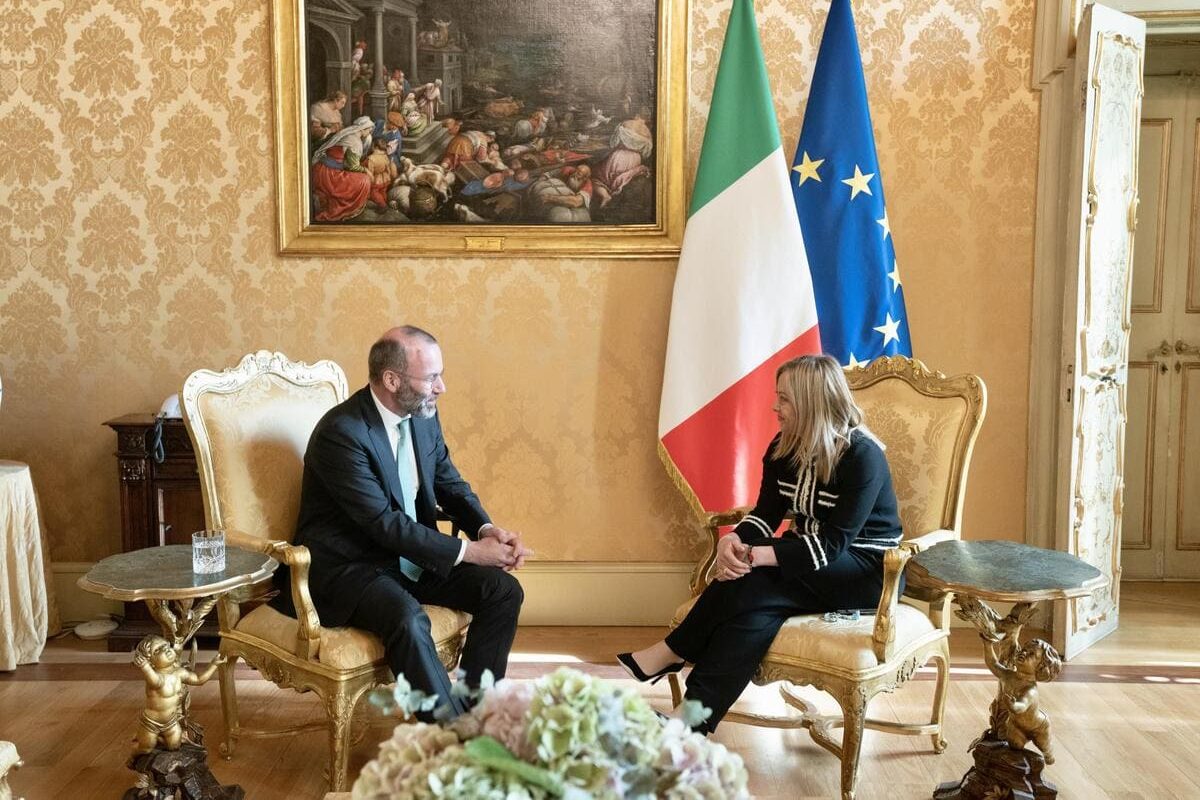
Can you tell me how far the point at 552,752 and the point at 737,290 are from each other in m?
2.93

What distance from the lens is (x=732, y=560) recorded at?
10.5ft

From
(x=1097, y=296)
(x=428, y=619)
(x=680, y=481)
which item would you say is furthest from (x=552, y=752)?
(x=1097, y=296)

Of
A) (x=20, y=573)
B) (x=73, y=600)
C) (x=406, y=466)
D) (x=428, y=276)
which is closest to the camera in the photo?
(x=406, y=466)

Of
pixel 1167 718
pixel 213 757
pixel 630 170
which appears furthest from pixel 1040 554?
pixel 213 757

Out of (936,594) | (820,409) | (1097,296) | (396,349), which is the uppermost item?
(1097,296)

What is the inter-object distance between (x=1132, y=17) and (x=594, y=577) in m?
3.22

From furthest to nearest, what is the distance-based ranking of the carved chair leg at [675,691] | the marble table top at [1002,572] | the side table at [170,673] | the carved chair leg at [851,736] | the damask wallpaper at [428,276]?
1. the damask wallpaper at [428,276]
2. the carved chair leg at [675,691]
3. the carved chair leg at [851,736]
4. the side table at [170,673]
5. the marble table top at [1002,572]

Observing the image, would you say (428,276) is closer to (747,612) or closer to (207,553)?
(207,553)

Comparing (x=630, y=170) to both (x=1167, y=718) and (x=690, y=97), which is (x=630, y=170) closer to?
(x=690, y=97)

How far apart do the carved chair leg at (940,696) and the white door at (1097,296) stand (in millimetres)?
1075

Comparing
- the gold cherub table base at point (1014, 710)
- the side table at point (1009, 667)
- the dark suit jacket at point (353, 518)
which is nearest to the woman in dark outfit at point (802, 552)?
the side table at point (1009, 667)

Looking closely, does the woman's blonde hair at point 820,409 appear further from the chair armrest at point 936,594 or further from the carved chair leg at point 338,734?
the carved chair leg at point 338,734

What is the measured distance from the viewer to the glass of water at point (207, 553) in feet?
9.47

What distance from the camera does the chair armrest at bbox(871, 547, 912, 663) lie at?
2.98m
